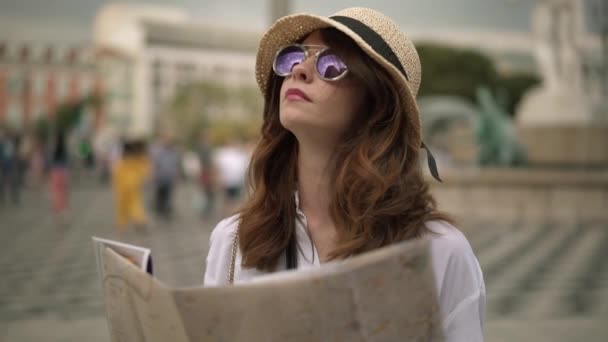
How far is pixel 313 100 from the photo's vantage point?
150cm

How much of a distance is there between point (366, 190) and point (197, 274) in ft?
20.1

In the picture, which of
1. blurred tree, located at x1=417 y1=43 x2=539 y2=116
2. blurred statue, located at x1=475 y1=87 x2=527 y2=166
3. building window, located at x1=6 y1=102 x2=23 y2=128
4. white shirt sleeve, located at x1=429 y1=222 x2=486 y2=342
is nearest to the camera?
white shirt sleeve, located at x1=429 y1=222 x2=486 y2=342

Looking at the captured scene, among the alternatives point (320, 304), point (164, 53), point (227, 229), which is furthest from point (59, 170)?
point (164, 53)

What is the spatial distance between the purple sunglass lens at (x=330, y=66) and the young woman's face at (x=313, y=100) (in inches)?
0.5

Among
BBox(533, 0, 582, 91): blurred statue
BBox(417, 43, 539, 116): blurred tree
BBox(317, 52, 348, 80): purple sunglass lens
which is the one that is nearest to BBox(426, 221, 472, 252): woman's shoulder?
BBox(317, 52, 348, 80): purple sunglass lens

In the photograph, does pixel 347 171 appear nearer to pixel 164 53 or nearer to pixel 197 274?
pixel 197 274

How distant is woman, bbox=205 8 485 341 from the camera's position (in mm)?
1429

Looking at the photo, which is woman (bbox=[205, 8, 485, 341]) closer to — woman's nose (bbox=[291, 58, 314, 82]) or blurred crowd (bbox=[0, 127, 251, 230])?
woman's nose (bbox=[291, 58, 314, 82])

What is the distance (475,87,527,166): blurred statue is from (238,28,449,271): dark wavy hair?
14.2 m

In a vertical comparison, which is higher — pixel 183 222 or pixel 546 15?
pixel 546 15

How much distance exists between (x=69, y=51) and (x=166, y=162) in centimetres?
7290

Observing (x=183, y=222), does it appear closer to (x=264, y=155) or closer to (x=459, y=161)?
(x=264, y=155)

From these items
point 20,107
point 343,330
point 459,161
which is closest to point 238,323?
point 343,330

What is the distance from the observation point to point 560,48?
21.8m
